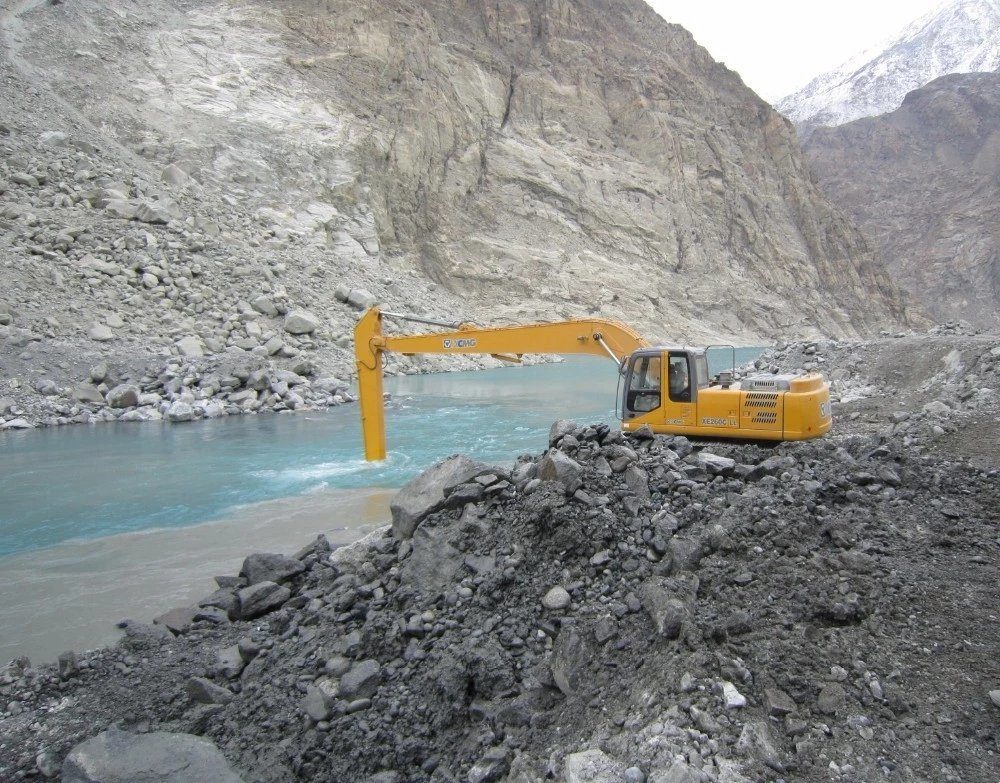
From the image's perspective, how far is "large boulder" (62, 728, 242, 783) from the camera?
271cm

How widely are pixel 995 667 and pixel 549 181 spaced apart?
41193 mm

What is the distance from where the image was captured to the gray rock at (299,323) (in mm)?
18891

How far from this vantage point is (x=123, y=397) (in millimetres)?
14000

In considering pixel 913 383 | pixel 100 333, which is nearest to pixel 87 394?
pixel 100 333

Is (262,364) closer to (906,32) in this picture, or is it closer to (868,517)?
(868,517)

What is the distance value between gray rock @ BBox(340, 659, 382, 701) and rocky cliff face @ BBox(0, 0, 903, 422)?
1476 centimetres

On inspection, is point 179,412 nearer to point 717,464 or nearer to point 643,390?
point 643,390

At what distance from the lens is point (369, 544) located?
4555mm

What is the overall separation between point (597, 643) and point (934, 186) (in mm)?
105367

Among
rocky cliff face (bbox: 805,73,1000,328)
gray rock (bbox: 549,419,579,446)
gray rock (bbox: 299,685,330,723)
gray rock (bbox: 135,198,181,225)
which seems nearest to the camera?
gray rock (bbox: 299,685,330,723)

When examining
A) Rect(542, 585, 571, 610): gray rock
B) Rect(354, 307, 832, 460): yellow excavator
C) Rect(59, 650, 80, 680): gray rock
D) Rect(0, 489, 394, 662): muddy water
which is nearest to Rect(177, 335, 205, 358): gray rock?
Rect(0, 489, 394, 662): muddy water

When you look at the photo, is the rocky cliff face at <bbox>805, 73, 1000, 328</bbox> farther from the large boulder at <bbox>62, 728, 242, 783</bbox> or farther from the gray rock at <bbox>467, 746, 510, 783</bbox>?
the large boulder at <bbox>62, 728, 242, 783</bbox>

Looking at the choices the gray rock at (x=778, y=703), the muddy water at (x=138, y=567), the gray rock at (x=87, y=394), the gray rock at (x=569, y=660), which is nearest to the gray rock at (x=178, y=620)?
the muddy water at (x=138, y=567)

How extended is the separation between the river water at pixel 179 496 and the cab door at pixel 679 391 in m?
3.23
